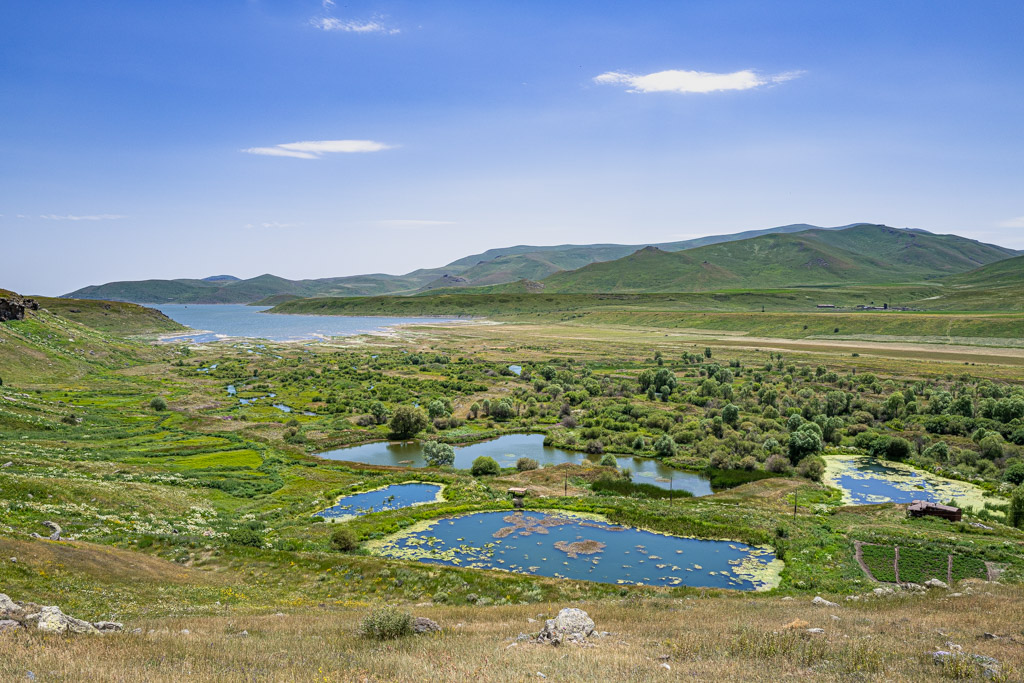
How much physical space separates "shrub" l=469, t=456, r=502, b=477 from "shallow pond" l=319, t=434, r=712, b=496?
3.67 meters

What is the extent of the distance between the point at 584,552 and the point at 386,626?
2178cm

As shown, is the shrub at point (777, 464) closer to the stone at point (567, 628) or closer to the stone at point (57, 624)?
the stone at point (567, 628)

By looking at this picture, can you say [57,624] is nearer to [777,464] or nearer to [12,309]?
[777,464]

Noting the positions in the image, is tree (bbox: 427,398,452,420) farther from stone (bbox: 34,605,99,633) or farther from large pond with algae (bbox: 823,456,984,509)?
stone (bbox: 34,605,99,633)

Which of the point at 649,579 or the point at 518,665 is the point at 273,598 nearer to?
the point at 518,665

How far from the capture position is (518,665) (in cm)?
1371

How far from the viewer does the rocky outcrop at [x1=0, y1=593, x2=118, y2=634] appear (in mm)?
13785

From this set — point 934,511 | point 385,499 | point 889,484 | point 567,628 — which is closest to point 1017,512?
point 934,511

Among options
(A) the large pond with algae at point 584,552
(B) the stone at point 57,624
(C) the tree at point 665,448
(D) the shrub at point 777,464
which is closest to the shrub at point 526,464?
(A) the large pond with algae at point 584,552

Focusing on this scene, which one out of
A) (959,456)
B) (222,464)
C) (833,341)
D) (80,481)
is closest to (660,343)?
(833,341)

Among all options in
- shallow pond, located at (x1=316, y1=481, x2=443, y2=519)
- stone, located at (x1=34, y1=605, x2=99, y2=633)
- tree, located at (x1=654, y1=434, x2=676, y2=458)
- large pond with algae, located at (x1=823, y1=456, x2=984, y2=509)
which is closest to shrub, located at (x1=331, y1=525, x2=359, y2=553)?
shallow pond, located at (x1=316, y1=481, x2=443, y2=519)

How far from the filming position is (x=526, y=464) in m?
55.9

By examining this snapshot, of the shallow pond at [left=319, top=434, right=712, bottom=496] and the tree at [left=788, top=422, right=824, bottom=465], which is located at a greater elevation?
the tree at [left=788, top=422, right=824, bottom=465]

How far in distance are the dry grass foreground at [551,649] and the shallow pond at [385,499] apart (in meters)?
22.2
